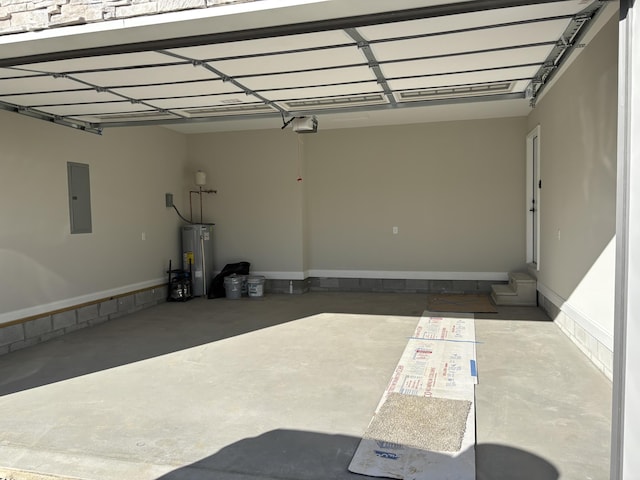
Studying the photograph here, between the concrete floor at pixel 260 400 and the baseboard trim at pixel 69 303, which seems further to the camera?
the baseboard trim at pixel 69 303

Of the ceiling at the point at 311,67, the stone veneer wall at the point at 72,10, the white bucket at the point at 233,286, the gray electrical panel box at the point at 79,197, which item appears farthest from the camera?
the white bucket at the point at 233,286

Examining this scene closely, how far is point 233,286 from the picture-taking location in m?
7.67

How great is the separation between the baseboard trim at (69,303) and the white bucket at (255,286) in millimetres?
1428

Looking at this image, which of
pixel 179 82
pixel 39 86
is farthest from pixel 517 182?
pixel 39 86

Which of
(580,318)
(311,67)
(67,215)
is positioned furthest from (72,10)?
(580,318)

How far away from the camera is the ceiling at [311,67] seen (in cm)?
282

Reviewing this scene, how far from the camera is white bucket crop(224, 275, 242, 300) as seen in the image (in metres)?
7.67

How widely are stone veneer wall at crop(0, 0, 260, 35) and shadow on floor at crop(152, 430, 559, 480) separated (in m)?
2.43

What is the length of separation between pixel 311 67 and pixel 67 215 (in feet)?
11.9

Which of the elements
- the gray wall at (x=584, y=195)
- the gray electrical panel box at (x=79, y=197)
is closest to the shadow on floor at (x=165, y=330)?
the gray electrical panel box at (x=79, y=197)

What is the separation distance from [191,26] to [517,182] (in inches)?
243

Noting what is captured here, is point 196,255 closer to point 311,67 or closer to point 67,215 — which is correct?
point 67,215

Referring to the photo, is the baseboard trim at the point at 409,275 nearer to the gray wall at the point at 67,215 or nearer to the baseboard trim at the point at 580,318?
the baseboard trim at the point at 580,318

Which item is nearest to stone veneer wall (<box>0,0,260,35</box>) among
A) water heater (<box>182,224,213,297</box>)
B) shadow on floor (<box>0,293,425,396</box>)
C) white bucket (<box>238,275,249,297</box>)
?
shadow on floor (<box>0,293,425,396</box>)
